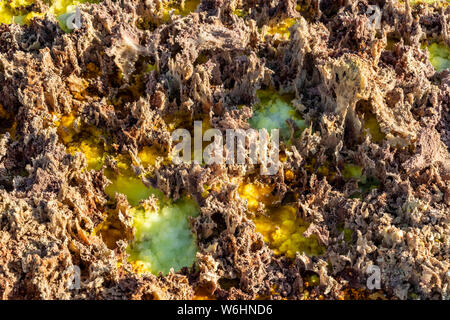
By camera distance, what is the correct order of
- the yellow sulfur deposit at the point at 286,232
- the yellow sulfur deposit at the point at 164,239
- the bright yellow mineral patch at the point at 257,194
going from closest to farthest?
1. the yellow sulfur deposit at the point at 164,239
2. the yellow sulfur deposit at the point at 286,232
3. the bright yellow mineral patch at the point at 257,194

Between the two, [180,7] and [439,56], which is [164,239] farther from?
[439,56]

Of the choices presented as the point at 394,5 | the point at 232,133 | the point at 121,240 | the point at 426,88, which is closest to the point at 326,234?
the point at 232,133

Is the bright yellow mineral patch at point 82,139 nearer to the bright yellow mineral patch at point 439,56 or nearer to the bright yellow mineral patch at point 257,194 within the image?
the bright yellow mineral patch at point 257,194

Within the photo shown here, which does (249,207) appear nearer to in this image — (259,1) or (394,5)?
(259,1)

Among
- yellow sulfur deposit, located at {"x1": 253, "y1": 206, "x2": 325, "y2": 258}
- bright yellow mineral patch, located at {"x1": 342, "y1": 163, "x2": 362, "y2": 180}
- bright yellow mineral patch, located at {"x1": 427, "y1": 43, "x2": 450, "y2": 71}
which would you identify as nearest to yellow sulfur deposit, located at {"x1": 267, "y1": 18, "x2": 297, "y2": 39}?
bright yellow mineral patch, located at {"x1": 427, "y1": 43, "x2": 450, "y2": 71}

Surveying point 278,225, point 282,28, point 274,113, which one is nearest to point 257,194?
point 278,225

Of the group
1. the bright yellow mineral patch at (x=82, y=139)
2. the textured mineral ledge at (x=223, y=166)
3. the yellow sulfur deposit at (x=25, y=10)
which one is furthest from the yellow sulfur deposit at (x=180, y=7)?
the bright yellow mineral patch at (x=82, y=139)
